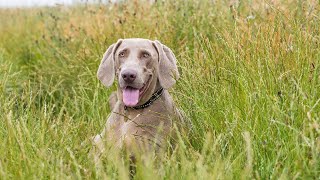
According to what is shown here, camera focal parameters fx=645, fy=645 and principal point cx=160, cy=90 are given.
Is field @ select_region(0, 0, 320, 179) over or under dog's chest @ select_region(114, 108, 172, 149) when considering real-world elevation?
over

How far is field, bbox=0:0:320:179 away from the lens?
3.28 meters

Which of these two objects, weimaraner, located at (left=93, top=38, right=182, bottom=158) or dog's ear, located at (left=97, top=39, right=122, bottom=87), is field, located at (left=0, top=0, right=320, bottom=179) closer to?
weimaraner, located at (left=93, top=38, right=182, bottom=158)

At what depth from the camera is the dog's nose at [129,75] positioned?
14.9 feet

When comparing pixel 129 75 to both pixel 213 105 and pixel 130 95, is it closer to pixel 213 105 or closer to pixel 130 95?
pixel 130 95

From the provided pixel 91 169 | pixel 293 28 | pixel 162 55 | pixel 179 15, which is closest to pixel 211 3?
pixel 179 15

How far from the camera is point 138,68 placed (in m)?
4.64

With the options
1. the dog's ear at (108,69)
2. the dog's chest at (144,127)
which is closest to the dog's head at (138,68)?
the dog's ear at (108,69)

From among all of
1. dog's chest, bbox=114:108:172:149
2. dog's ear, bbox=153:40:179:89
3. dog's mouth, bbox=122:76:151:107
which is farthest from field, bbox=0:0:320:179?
dog's mouth, bbox=122:76:151:107

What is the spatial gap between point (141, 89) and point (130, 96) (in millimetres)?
107

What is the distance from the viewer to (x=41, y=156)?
338 cm

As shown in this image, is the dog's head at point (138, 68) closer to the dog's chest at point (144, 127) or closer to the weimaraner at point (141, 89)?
the weimaraner at point (141, 89)

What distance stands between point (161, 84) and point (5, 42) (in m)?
4.38

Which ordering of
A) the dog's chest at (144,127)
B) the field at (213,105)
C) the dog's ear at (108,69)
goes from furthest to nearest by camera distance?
the dog's ear at (108,69) → the dog's chest at (144,127) → the field at (213,105)

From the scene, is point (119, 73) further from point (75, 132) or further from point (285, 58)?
point (285, 58)
